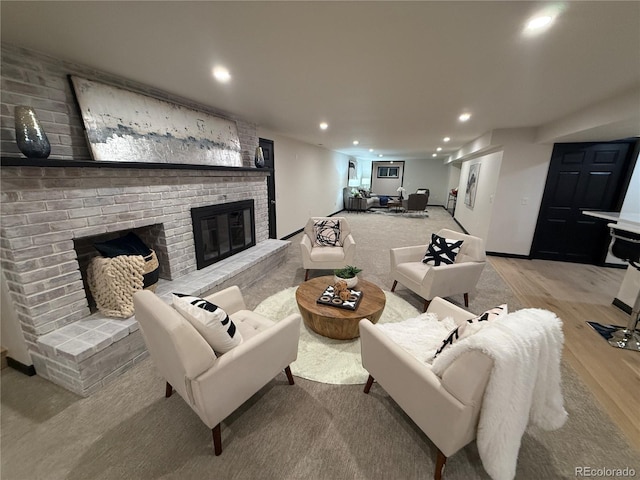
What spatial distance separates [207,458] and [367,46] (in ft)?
8.64

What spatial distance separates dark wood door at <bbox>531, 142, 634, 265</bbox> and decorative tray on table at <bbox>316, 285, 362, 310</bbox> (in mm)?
4202

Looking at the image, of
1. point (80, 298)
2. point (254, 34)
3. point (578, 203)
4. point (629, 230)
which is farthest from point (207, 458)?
point (578, 203)

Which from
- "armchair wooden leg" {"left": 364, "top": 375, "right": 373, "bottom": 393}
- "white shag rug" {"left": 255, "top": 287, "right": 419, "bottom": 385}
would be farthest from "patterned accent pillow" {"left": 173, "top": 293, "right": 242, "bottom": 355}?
"armchair wooden leg" {"left": 364, "top": 375, "right": 373, "bottom": 393}

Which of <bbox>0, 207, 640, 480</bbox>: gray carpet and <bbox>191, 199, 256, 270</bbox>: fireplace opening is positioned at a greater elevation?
<bbox>191, 199, 256, 270</bbox>: fireplace opening

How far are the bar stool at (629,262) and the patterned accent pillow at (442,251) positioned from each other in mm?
1290

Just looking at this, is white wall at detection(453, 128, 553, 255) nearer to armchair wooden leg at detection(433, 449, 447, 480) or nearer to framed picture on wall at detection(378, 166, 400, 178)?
armchair wooden leg at detection(433, 449, 447, 480)

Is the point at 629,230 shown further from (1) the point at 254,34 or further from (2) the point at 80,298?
(2) the point at 80,298

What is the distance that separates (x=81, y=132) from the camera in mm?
2014

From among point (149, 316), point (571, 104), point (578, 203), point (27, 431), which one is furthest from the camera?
point (578, 203)

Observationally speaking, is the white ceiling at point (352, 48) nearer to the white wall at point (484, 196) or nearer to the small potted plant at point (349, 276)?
the small potted plant at point (349, 276)

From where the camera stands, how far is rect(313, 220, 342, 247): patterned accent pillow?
12.1 feet

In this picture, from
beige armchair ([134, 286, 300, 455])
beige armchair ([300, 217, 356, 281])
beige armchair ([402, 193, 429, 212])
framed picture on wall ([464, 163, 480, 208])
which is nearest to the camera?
beige armchair ([134, 286, 300, 455])

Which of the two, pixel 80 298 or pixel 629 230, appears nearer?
pixel 80 298

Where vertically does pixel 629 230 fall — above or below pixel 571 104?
below
